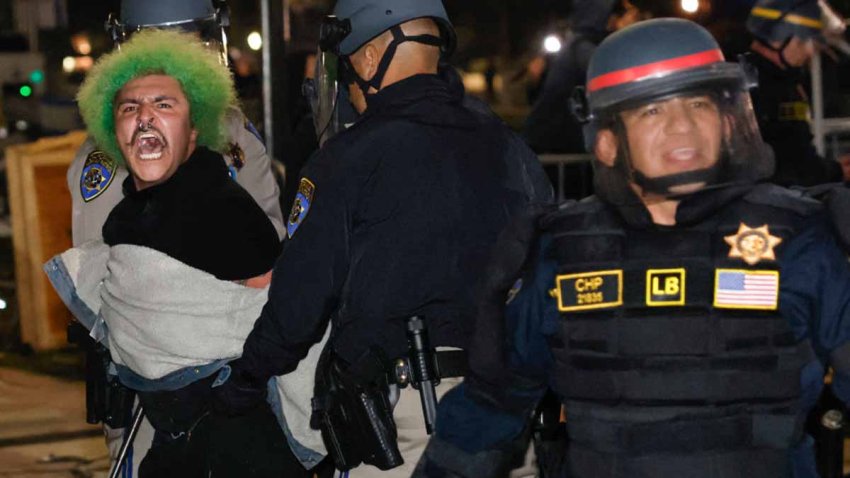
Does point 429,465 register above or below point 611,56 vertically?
below

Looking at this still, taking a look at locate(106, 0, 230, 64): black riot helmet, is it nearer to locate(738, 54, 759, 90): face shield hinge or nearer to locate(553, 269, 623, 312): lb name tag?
locate(738, 54, 759, 90): face shield hinge

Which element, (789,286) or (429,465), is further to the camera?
(429,465)

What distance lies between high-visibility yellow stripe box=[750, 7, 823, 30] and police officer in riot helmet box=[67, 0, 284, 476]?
285 cm

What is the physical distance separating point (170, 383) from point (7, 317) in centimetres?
862

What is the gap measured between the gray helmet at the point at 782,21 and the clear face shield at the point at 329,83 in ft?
10.3

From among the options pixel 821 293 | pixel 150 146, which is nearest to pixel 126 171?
pixel 150 146

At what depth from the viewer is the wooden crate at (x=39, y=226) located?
11.4 m

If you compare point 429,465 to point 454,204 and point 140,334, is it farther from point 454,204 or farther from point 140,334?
point 140,334

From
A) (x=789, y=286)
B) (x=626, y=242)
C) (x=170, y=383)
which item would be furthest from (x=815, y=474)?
(x=170, y=383)

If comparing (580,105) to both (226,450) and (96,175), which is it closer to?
(226,450)

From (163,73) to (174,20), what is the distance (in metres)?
1.20

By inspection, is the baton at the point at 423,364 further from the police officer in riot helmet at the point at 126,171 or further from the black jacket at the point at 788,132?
the black jacket at the point at 788,132

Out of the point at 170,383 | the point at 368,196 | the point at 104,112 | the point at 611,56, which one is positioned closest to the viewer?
the point at 611,56

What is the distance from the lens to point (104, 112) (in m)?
4.92
